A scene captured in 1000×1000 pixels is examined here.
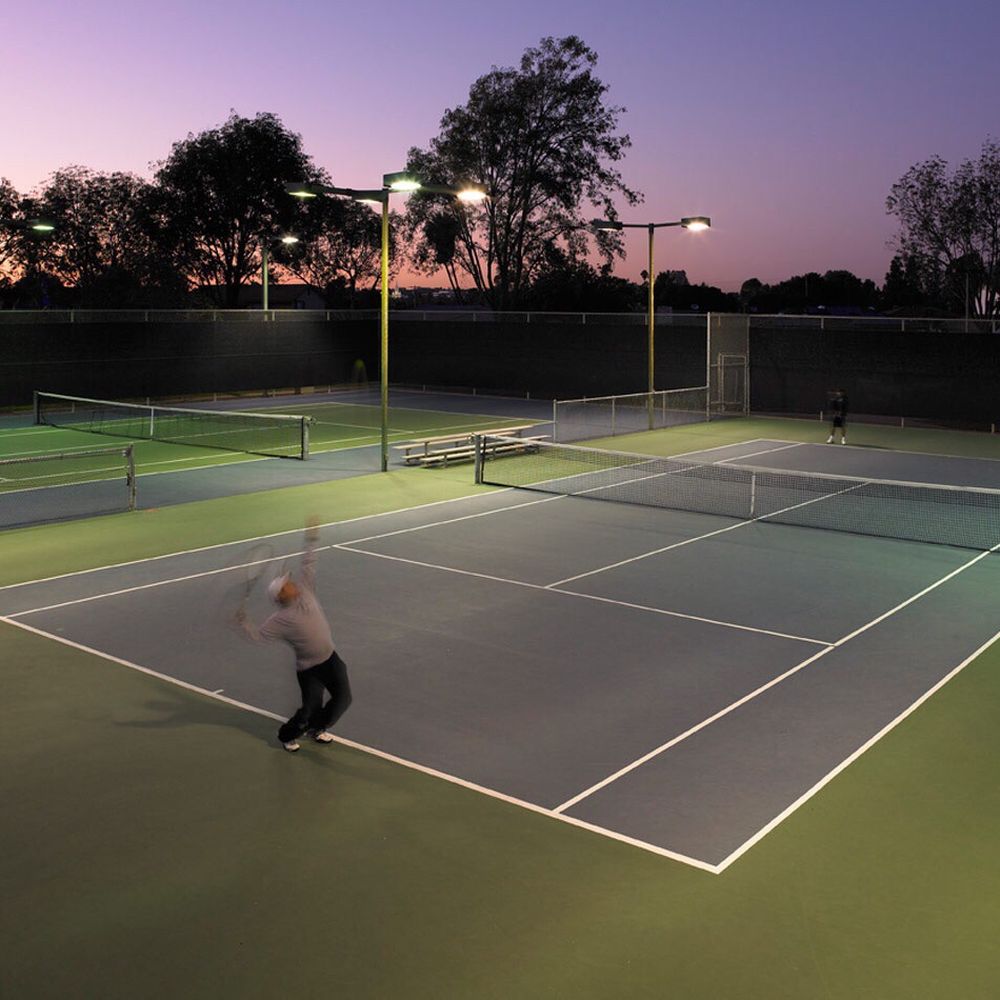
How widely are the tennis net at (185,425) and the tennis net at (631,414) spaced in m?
7.99

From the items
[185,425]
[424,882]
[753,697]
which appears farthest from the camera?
[185,425]

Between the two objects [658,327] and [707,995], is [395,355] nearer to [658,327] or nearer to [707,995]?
[658,327]

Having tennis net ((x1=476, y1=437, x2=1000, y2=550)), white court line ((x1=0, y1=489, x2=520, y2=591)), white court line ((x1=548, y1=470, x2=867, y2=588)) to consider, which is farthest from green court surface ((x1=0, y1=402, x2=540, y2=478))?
white court line ((x1=548, y1=470, x2=867, y2=588))

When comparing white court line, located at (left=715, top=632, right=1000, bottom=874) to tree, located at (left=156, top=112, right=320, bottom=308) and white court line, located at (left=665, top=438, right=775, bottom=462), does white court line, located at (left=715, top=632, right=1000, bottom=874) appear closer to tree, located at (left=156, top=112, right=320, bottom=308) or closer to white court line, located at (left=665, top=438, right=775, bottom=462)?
white court line, located at (left=665, top=438, right=775, bottom=462)

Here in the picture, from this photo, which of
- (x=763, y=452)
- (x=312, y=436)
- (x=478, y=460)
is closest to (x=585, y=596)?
(x=478, y=460)

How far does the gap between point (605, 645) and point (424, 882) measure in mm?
5831

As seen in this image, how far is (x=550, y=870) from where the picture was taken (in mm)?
7887

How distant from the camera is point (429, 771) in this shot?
9648 millimetres

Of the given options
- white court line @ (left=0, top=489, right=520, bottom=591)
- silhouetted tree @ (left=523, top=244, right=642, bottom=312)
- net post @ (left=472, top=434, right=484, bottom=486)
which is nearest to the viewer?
white court line @ (left=0, top=489, right=520, bottom=591)

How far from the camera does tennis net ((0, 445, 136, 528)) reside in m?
21.3

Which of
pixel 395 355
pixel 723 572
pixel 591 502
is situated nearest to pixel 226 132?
pixel 395 355

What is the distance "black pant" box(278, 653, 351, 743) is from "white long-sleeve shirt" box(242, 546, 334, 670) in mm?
129

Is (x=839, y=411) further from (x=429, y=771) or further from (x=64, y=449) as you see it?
(x=429, y=771)

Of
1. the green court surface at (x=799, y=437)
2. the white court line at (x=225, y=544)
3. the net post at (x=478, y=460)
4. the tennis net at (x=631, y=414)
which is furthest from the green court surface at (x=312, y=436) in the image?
the white court line at (x=225, y=544)
